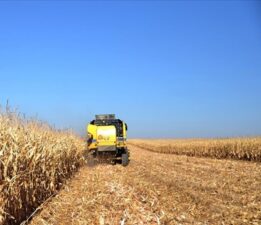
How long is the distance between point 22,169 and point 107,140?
12.7 metres

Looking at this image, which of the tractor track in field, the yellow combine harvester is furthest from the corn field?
the yellow combine harvester

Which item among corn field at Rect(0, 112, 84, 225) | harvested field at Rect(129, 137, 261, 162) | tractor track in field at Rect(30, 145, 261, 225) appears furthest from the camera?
harvested field at Rect(129, 137, 261, 162)

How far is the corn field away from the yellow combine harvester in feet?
32.6

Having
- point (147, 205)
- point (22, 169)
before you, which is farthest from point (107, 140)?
point (22, 169)

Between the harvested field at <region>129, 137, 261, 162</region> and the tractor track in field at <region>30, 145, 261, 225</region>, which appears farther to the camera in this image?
the harvested field at <region>129, 137, 261, 162</region>

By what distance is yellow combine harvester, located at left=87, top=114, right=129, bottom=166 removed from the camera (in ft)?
65.7

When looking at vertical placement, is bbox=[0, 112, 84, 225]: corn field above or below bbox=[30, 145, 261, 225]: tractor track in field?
above

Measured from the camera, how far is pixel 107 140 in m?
20.0

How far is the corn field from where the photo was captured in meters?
6.72

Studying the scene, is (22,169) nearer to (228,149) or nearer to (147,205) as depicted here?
(147,205)

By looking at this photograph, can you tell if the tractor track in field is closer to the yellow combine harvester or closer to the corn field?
the corn field

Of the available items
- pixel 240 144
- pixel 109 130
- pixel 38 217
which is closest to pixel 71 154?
pixel 109 130

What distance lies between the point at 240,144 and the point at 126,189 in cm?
1840

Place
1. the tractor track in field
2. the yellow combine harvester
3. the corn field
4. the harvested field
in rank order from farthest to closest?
the harvested field < the yellow combine harvester < the tractor track in field < the corn field
